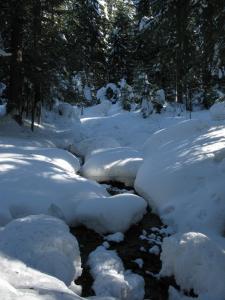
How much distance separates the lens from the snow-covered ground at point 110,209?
5.38 meters

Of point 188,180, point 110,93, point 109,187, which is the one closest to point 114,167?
point 109,187

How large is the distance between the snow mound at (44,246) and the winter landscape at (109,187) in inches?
0.6

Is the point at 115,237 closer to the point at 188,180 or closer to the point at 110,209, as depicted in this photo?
the point at 110,209

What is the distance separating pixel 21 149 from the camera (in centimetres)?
1129

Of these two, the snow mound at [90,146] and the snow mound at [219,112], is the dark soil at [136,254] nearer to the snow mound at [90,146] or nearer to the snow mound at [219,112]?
the snow mound at [90,146]

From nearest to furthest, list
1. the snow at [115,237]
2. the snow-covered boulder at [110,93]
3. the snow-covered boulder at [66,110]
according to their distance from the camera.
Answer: the snow at [115,237] < the snow-covered boulder at [66,110] < the snow-covered boulder at [110,93]

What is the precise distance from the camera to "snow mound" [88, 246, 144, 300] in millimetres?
5348

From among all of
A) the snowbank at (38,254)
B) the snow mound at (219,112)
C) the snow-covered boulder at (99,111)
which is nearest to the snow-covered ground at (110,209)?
the snowbank at (38,254)

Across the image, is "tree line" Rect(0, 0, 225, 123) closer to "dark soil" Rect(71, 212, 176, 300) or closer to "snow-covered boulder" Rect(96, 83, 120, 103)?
"dark soil" Rect(71, 212, 176, 300)

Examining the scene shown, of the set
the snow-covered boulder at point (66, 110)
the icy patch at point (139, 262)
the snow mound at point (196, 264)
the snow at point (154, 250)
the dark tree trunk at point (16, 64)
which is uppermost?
the dark tree trunk at point (16, 64)

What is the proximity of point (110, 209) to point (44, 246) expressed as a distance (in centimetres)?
207

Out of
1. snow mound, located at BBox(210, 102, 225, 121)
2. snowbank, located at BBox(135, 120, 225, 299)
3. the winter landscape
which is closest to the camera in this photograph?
the winter landscape

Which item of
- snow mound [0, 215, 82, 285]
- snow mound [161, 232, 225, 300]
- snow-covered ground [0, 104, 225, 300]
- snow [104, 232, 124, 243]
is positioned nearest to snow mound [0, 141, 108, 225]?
snow-covered ground [0, 104, 225, 300]

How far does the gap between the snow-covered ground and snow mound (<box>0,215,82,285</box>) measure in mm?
13
